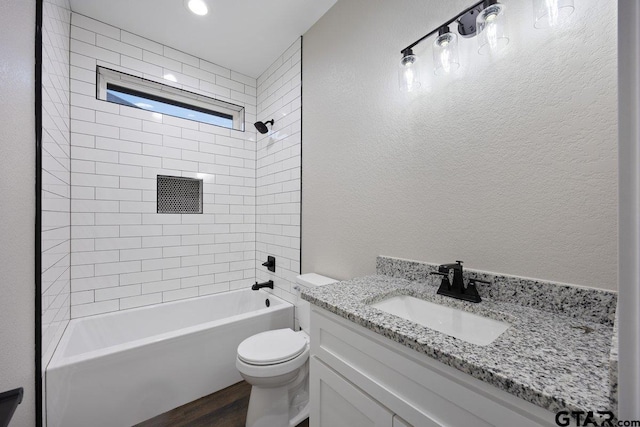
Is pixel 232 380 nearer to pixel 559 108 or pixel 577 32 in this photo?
pixel 559 108

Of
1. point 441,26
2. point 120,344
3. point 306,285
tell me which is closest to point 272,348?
point 306,285

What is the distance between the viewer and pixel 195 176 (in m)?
2.43

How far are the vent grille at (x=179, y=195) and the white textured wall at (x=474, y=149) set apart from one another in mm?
1340

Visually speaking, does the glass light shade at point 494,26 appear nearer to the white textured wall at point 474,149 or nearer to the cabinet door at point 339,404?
the white textured wall at point 474,149

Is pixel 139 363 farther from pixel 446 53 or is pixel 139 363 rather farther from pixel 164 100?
pixel 446 53

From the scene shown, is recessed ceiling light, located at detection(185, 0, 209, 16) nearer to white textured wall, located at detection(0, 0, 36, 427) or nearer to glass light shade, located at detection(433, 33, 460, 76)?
white textured wall, located at detection(0, 0, 36, 427)

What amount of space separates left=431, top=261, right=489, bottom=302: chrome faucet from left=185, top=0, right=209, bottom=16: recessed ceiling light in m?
2.31

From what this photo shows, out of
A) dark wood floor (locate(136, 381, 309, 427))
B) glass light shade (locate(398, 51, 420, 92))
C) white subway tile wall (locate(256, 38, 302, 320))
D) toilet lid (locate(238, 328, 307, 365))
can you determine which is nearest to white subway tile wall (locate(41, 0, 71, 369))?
dark wood floor (locate(136, 381, 309, 427))

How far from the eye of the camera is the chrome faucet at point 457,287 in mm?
1028

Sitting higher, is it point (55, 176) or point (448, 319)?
point (55, 176)

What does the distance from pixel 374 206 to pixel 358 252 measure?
0.33m

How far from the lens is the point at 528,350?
64cm

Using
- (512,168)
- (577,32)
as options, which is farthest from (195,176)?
(577,32)

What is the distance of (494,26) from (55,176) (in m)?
2.37
